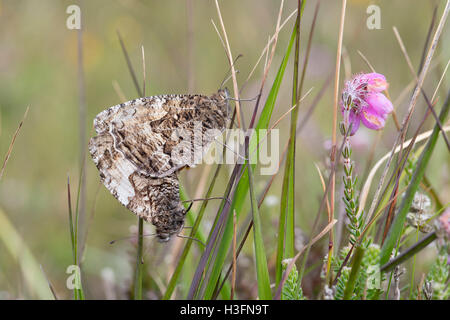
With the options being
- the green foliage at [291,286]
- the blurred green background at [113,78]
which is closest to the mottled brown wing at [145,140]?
the green foliage at [291,286]

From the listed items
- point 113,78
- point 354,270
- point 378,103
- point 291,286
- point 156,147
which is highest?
point 113,78

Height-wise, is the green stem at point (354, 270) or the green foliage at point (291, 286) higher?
the green stem at point (354, 270)

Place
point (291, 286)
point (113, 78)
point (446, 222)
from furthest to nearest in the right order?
point (113, 78) → point (291, 286) → point (446, 222)

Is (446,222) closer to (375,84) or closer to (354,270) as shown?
(354,270)

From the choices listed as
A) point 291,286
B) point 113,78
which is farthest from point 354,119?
point 113,78

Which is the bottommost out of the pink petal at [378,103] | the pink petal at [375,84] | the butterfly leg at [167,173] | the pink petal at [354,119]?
the butterfly leg at [167,173]

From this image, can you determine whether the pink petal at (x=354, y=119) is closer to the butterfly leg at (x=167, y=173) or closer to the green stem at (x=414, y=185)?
the green stem at (x=414, y=185)
